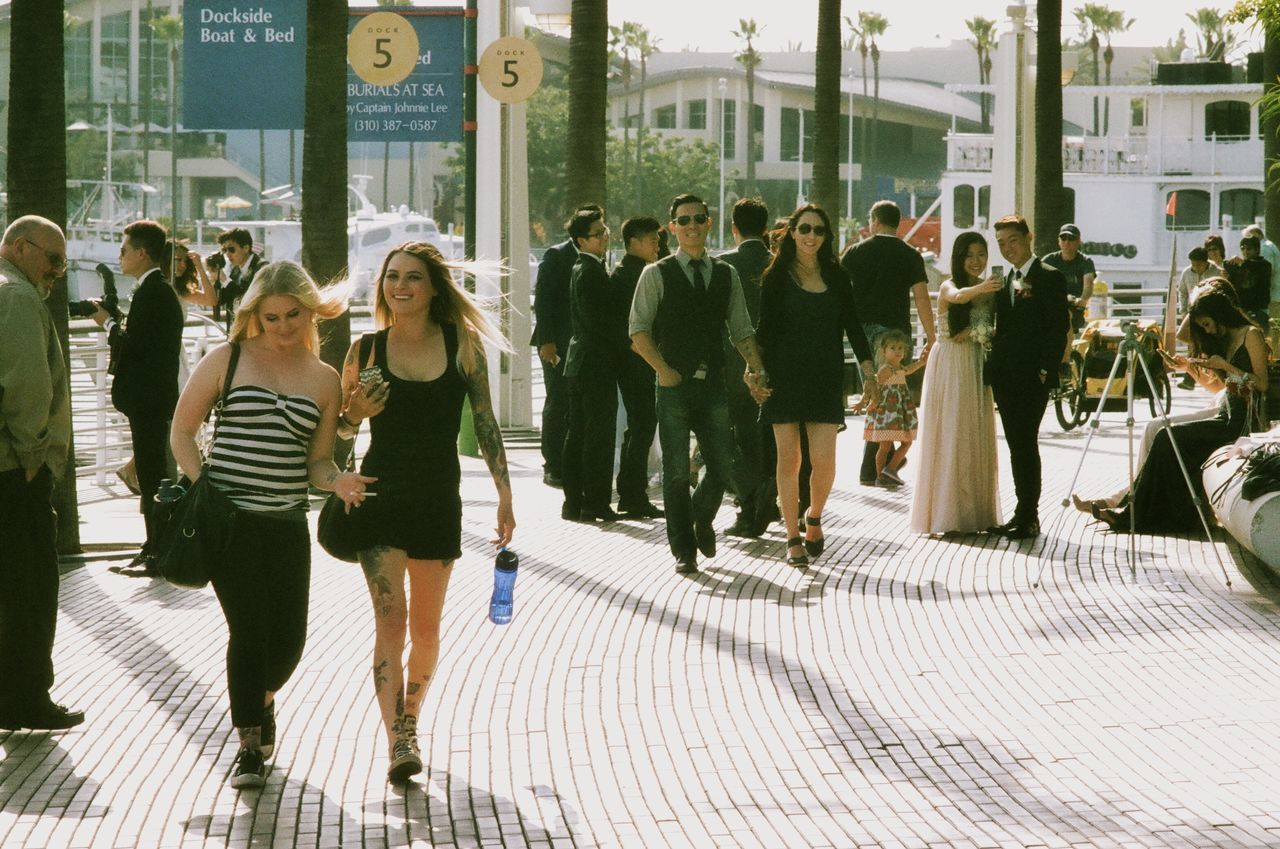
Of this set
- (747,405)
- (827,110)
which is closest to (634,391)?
(747,405)

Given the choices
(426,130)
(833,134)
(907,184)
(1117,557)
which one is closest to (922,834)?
(1117,557)

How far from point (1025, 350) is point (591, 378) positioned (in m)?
2.84

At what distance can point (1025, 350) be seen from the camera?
1155 centimetres

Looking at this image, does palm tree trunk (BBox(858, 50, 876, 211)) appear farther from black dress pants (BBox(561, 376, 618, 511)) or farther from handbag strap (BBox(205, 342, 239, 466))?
handbag strap (BBox(205, 342, 239, 466))

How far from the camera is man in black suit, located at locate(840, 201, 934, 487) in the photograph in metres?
13.7

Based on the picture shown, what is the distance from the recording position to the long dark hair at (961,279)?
11805 mm

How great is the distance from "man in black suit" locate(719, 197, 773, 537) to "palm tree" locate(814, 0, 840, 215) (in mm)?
13611

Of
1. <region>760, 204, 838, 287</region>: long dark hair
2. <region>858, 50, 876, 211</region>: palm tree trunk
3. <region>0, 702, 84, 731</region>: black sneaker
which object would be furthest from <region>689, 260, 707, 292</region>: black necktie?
<region>858, 50, 876, 211</region>: palm tree trunk

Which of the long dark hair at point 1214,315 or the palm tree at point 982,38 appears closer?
the long dark hair at point 1214,315

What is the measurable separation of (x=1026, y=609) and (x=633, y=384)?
4087mm

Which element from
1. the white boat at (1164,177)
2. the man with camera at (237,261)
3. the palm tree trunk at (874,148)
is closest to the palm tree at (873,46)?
the palm tree trunk at (874,148)

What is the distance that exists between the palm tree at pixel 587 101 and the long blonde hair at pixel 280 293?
11.0 m

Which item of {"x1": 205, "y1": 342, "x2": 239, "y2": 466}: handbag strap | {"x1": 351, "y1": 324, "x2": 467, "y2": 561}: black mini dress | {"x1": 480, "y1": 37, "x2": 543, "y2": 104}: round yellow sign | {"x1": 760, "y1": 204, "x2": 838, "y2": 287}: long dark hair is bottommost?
{"x1": 351, "y1": 324, "x2": 467, "y2": 561}: black mini dress

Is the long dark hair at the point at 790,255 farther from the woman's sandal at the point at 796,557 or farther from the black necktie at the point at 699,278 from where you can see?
the woman's sandal at the point at 796,557
